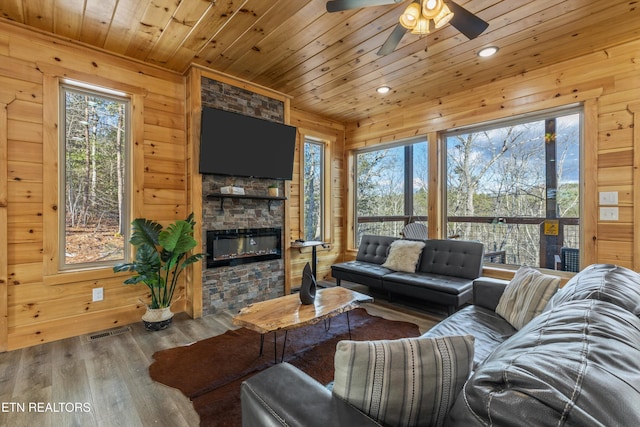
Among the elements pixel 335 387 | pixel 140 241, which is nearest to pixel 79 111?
pixel 140 241

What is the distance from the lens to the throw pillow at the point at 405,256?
12.8 feet

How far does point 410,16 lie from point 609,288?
6.06 ft

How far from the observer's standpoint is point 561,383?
60cm

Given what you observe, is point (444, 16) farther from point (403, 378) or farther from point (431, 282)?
point (431, 282)

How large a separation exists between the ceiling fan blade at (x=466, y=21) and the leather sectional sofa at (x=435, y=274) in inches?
93.2

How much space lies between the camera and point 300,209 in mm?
4711

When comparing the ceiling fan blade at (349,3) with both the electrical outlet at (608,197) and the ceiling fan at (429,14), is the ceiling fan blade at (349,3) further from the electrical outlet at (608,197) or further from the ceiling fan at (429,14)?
the electrical outlet at (608,197)

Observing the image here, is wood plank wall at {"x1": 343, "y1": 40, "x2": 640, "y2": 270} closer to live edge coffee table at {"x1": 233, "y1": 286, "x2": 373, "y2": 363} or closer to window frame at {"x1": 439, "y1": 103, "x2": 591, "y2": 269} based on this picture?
window frame at {"x1": 439, "y1": 103, "x2": 591, "y2": 269}

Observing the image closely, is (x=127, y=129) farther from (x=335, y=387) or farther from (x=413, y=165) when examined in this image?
(x=413, y=165)

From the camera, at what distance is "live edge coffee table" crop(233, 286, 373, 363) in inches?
83.0

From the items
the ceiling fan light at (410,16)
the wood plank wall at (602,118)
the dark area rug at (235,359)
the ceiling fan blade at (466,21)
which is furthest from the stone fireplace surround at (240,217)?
→ the wood plank wall at (602,118)

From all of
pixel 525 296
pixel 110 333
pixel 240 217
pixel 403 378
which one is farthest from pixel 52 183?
pixel 525 296

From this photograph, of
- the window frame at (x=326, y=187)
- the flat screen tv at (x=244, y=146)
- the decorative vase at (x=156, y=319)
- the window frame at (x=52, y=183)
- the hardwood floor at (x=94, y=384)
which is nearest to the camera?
the hardwood floor at (x=94, y=384)

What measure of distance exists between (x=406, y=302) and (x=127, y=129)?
13.1ft
